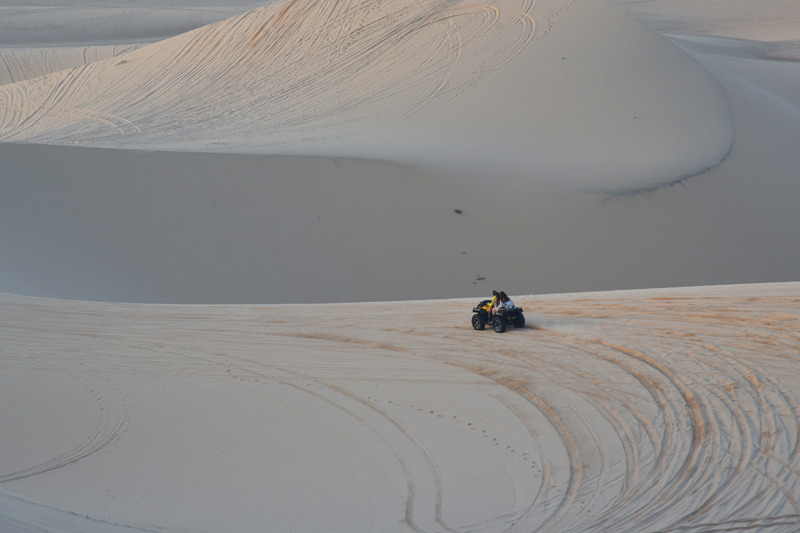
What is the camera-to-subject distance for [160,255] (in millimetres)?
15195

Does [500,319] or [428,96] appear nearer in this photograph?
[500,319]

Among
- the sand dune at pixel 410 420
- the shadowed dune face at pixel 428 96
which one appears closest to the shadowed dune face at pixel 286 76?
the shadowed dune face at pixel 428 96

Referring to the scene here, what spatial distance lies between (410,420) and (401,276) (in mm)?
9622

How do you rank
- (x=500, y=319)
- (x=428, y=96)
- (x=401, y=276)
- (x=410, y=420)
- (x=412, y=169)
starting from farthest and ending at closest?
(x=428, y=96), (x=412, y=169), (x=401, y=276), (x=500, y=319), (x=410, y=420)

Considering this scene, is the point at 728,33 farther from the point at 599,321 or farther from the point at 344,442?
the point at 344,442

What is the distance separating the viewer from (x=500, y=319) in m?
8.86

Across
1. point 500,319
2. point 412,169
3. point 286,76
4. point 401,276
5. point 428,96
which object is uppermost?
point 286,76

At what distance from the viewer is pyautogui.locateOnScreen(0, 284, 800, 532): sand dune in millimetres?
5398

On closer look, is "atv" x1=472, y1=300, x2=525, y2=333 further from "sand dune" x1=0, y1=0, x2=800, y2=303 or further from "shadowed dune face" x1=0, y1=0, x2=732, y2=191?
"shadowed dune face" x1=0, y1=0, x2=732, y2=191

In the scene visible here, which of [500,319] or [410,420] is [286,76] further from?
[410,420]

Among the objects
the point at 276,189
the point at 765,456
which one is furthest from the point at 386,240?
the point at 765,456

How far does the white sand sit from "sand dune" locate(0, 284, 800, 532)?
1.4 inches

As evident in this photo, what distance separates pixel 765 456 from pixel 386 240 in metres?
11.8

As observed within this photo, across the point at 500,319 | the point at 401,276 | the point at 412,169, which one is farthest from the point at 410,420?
the point at 412,169
